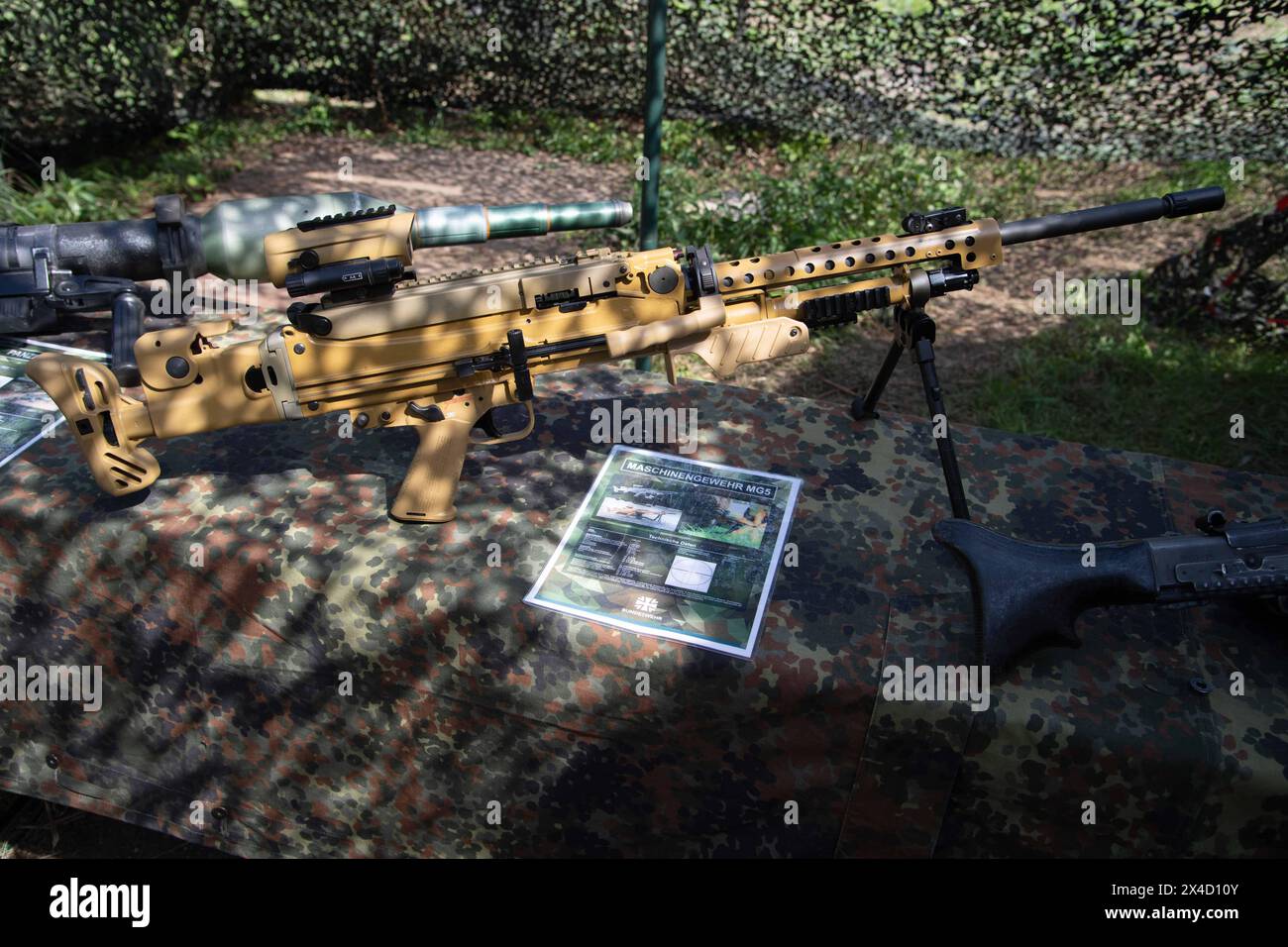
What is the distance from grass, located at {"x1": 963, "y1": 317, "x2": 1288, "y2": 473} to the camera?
469 cm

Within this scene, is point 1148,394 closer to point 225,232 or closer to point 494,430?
point 494,430

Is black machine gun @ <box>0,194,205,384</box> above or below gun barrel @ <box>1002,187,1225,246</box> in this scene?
below

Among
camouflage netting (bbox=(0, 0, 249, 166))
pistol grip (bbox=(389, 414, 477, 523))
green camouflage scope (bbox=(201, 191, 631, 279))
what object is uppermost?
camouflage netting (bbox=(0, 0, 249, 166))

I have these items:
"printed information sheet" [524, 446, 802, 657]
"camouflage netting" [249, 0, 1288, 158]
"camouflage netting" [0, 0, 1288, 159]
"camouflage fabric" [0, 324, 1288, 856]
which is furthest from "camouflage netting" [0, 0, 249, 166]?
"printed information sheet" [524, 446, 802, 657]

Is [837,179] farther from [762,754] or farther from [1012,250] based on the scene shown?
[762,754]

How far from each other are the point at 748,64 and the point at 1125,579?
6891mm

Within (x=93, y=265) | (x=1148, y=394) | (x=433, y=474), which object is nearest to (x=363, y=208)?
(x=433, y=474)

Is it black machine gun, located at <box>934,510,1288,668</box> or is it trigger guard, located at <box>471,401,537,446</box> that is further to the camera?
trigger guard, located at <box>471,401,537,446</box>

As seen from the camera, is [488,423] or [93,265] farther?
[93,265]

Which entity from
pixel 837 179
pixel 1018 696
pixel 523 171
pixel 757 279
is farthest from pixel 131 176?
pixel 1018 696

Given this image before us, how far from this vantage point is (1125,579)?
7.64 feet

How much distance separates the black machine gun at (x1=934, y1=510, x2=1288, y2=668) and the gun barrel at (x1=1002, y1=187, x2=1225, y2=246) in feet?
3.18

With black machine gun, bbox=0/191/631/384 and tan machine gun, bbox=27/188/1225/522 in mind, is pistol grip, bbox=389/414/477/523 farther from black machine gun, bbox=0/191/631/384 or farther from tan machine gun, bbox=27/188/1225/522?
black machine gun, bbox=0/191/631/384

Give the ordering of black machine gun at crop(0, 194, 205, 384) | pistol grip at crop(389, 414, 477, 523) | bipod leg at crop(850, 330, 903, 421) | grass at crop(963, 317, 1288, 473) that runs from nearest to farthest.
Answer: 1. pistol grip at crop(389, 414, 477, 523)
2. bipod leg at crop(850, 330, 903, 421)
3. black machine gun at crop(0, 194, 205, 384)
4. grass at crop(963, 317, 1288, 473)
